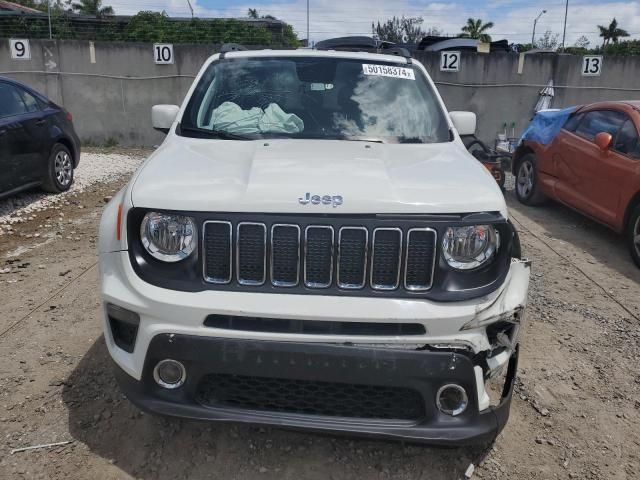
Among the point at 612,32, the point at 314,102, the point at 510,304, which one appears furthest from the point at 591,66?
the point at 612,32

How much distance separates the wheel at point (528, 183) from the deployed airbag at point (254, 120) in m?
5.62

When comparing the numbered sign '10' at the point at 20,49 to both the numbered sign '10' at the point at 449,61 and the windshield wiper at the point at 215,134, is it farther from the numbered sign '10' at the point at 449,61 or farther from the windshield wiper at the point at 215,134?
the windshield wiper at the point at 215,134

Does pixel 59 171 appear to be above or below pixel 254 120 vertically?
below

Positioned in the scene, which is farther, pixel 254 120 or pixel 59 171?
pixel 59 171

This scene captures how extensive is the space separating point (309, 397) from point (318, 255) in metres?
0.60

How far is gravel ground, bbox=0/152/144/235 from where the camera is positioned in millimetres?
6926

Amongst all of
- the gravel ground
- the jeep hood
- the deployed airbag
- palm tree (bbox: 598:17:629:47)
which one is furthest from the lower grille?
palm tree (bbox: 598:17:629:47)

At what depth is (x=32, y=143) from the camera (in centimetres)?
715

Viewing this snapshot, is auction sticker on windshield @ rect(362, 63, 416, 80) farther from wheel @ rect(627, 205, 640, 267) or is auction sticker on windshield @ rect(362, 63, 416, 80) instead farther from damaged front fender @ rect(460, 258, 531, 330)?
wheel @ rect(627, 205, 640, 267)

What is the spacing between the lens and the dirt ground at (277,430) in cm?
269

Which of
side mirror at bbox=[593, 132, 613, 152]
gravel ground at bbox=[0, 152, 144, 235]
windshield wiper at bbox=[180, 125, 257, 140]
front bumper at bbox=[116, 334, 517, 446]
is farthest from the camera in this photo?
gravel ground at bbox=[0, 152, 144, 235]

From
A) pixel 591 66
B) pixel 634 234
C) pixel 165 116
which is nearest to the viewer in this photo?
pixel 165 116

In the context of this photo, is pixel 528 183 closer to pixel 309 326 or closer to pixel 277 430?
pixel 277 430

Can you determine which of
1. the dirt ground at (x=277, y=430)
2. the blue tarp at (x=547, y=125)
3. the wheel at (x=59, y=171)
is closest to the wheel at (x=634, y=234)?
the dirt ground at (x=277, y=430)
